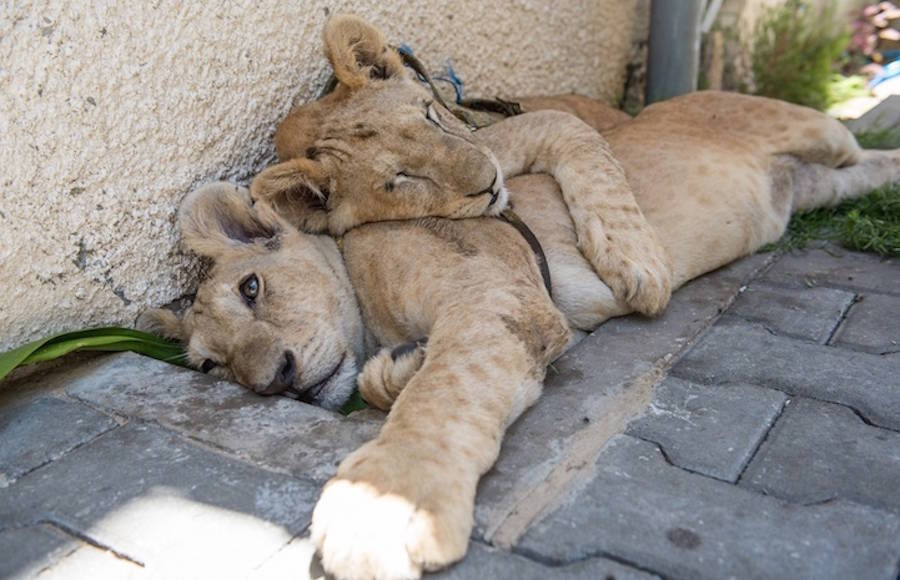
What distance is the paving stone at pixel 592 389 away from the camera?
2.05m

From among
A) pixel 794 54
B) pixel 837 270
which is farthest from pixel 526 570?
pixel 794 54

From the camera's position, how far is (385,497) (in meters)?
1.85

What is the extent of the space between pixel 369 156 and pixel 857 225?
6.79 feet

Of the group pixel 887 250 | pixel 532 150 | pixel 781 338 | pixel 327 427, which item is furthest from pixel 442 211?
pixel 887 250

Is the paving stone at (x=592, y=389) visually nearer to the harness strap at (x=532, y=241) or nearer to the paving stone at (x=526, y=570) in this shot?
the paving stone at (x=526, y=570)

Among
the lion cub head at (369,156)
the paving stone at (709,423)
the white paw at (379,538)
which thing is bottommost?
the paving stone at (709,423)

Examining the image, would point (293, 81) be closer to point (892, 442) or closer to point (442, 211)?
point (442, 211)

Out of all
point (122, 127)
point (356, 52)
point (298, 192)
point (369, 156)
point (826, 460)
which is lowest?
point (826, 460)

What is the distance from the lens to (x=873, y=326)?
9.63ft

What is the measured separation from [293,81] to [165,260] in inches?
33.0

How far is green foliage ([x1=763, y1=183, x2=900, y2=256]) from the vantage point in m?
3.63

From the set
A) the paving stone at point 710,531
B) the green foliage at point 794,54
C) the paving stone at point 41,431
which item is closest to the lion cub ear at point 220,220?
the paving stone at point 41,431

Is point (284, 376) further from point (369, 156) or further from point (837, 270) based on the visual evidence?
point (837, 270)

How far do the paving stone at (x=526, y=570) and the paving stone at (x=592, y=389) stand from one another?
8 cm
